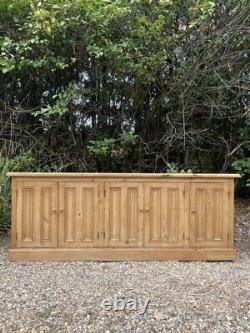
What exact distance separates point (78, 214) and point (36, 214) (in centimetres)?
45

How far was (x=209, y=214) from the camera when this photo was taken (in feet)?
12.9

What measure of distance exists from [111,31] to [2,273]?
3480 mm

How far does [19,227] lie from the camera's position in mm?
3846

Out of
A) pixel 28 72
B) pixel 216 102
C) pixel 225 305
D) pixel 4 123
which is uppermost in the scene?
pixel 28 72

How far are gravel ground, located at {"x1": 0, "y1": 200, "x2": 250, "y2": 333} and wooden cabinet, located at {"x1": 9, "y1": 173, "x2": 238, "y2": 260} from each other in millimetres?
172

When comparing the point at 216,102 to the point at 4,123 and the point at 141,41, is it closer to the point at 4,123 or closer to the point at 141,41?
the point at 141,41

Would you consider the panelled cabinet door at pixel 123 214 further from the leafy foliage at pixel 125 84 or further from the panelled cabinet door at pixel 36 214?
the leafy foliage at pixel 125 84

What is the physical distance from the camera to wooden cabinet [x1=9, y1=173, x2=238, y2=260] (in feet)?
12.7

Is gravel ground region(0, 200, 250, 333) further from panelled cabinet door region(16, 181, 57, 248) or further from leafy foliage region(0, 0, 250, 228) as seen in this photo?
leafy foliage region(0, 0, 250, 228)

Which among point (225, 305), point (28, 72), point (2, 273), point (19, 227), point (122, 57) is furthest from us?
point (28, 72)

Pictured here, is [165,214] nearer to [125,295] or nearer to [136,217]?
[136,217]

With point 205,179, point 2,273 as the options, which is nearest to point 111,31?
point 205,179

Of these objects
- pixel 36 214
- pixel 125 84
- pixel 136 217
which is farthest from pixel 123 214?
pixel 125 84

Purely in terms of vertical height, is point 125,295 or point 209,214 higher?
point 209,214
